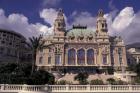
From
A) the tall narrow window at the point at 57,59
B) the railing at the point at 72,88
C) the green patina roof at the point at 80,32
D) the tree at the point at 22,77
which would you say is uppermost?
the green patina roof at the point at 80,32

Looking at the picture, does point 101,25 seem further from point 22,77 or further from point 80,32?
point 22,77

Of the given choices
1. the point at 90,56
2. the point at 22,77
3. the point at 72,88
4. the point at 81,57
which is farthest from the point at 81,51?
the point at 72,88

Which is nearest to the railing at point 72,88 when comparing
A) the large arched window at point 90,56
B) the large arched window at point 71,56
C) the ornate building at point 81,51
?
the ornate building at point 81,51

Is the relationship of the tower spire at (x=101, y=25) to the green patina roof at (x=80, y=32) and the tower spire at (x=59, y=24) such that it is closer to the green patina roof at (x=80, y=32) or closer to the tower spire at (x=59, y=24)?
the green patina roof at (x=80, y=32)

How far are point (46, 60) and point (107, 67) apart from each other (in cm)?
3431

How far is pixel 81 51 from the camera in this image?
158 meters

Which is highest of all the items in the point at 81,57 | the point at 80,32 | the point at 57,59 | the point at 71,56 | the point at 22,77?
the point at 80,32

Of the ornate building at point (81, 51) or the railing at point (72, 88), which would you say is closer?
the railing at point (72, 88)

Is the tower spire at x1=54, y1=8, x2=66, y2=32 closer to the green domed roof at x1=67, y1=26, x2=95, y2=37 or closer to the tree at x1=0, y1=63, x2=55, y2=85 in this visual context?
the green domed roof at x1=67, y1=26, x2=95, y2=37

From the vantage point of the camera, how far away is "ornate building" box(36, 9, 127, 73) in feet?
504

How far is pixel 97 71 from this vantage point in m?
150

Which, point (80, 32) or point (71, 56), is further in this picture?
point (80, 32)

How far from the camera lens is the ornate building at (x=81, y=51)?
504 feet

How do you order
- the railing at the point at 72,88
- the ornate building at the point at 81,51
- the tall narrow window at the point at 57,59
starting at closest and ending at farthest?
the railing at the point at 72,88, the ornate building at the point at 81,51, the tall narrow window at the point at 57,59
